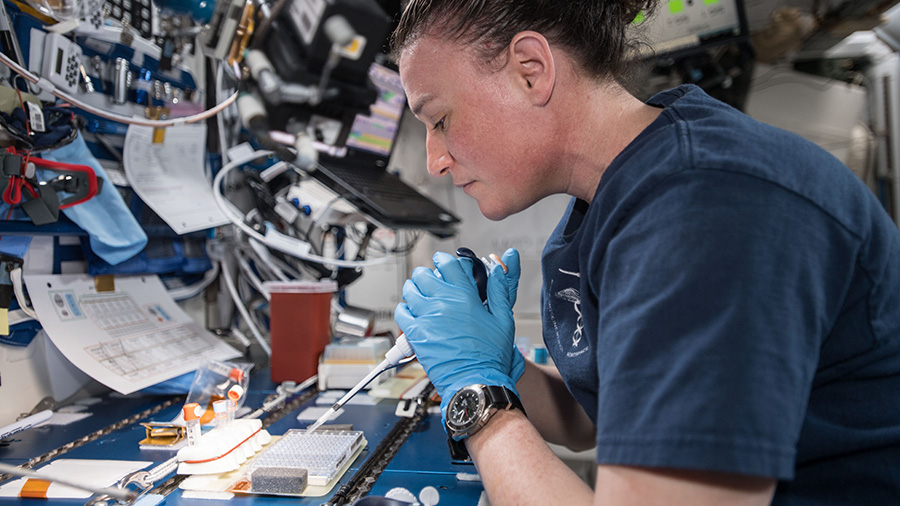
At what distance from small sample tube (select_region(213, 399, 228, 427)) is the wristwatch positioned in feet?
1.35

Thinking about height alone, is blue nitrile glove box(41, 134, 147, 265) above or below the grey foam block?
above

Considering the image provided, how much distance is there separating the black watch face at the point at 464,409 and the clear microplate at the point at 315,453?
0.20m

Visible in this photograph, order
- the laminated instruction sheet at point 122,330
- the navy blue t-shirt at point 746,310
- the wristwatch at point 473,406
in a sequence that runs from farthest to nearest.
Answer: the laminated instruction sheet at point 122,330, the wristwatch at point 473,406, the navy blue t-shirt at point 746,310

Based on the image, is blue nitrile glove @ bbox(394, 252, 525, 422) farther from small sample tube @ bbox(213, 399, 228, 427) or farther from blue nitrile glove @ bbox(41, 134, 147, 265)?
blue nitrile glove @ bbox(41, 134, 147, 265)

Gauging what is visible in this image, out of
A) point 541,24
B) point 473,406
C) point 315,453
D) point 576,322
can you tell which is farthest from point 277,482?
point 541,24

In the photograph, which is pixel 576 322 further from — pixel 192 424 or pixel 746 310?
pixel 192 424

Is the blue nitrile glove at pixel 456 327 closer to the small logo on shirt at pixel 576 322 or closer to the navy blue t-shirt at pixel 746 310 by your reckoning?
the small logo on shirt at pixel 576 322

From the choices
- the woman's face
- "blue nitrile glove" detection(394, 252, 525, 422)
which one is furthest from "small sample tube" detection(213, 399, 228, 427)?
the woman's face

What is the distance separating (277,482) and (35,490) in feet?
1.14

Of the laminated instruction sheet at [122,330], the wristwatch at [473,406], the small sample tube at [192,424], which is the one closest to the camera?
the wristwatch at [473,406]

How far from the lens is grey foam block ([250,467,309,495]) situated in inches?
28.5

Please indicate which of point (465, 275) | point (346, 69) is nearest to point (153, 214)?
point (346, 69)

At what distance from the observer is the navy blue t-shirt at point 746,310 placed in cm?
44

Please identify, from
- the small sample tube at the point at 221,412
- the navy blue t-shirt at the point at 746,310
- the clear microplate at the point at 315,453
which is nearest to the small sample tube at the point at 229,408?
the small sample tube at the point at 221,412
